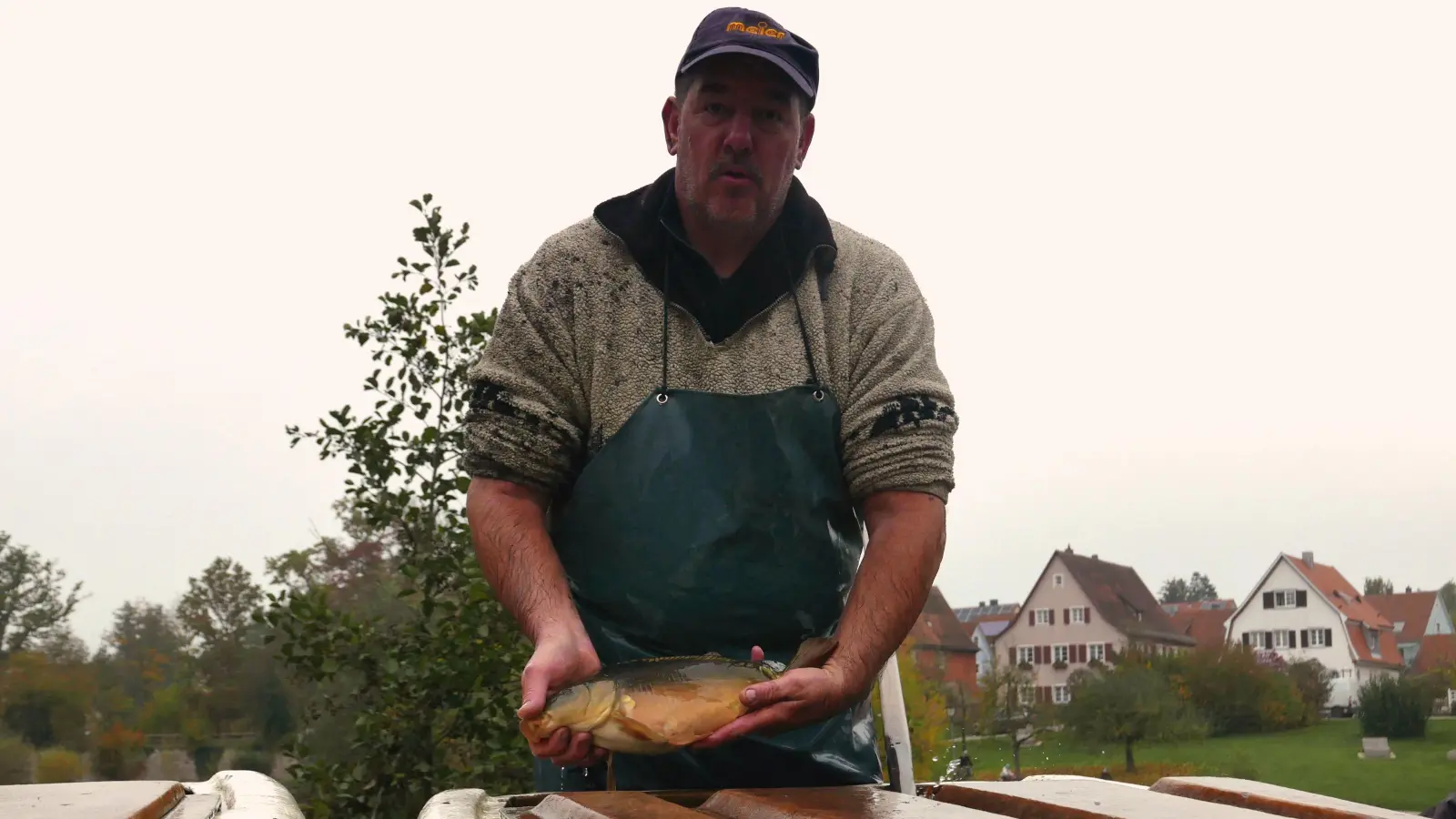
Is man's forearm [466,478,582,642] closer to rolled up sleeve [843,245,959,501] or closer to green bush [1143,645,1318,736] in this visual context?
rolled up sleeve [843,245,959,501]

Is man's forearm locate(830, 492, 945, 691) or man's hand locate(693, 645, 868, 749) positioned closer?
man's hand locate(693, 645, 868, 749)

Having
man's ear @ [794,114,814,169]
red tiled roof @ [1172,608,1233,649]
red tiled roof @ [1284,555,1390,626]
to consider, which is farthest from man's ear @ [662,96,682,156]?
red tiled roof @ [1284,555,1390,626]

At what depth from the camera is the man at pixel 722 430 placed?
8.38 ft

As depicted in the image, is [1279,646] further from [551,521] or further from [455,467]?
[551,521]

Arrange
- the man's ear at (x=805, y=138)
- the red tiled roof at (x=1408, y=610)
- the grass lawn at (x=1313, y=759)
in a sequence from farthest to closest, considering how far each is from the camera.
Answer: the red tiled roof at (x=1408, y=610) < the grass lawn at (x=1313, y=759) < the man's ear at (x=805, y=138)

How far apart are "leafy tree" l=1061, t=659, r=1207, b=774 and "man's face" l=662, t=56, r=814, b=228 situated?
7091 mm

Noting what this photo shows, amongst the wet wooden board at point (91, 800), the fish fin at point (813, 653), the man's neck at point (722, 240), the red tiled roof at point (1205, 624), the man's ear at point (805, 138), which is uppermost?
the man's ear at point (805, 138)

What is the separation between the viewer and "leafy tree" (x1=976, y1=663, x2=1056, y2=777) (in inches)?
392

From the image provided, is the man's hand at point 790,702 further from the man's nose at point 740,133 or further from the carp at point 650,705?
the man's nose at point 740,133

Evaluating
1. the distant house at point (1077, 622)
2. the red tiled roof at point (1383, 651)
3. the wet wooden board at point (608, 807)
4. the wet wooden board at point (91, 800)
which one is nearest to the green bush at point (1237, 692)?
the red tiled roof at point (1383, 651)

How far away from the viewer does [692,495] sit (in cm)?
259

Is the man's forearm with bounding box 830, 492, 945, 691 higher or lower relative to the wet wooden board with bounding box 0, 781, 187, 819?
higher

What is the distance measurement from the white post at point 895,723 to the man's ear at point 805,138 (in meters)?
1.16

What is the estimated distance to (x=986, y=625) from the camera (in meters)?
12.3
